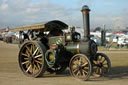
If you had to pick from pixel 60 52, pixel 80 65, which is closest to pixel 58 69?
pixel 60 52

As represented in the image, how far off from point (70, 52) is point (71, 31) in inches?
31.3

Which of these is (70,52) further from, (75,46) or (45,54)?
(45,54)

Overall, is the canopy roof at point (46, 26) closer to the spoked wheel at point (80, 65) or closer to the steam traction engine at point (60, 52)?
the steam traction engine at point (60, 52)

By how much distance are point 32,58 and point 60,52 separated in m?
1.16

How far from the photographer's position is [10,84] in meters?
5.45

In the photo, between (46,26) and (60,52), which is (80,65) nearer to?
(60,52)

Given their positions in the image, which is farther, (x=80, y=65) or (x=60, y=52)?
(x=60, y=52)

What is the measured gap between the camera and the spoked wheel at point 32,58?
6.45 m

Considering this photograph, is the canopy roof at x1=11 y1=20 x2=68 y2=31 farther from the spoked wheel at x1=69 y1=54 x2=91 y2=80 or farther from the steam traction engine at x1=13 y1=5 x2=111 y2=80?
the spoked wheel at x1=69 y1=54 x2=91 y2=80

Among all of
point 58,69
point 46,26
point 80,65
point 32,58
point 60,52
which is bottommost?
point 58,69

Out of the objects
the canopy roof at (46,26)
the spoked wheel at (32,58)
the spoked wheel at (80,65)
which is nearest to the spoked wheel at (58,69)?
the spoked wheel at (32,58)

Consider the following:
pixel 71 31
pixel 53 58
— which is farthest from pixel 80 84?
pixel 71 31

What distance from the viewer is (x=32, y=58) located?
6.78 m

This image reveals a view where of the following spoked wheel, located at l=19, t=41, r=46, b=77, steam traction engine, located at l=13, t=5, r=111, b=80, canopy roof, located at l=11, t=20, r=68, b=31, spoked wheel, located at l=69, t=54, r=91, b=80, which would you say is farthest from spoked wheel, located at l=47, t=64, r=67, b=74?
canopy roof, located at l=11, t=20, r=68, b=31
